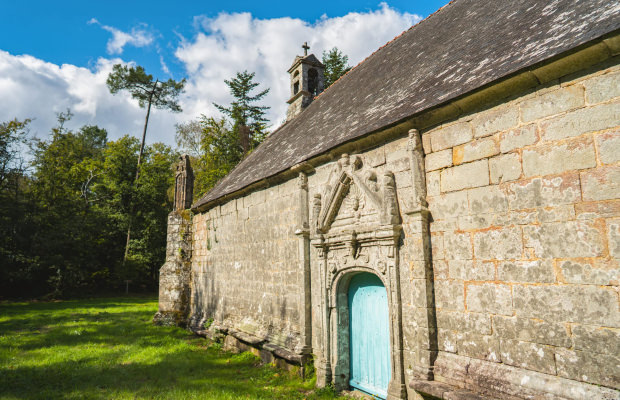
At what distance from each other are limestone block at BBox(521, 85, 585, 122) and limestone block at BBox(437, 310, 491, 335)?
2214mm

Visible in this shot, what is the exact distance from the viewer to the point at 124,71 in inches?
1041

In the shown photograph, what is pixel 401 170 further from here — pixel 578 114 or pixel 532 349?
pixel 532 349

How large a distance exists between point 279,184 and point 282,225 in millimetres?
924

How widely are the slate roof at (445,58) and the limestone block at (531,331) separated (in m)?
2.55

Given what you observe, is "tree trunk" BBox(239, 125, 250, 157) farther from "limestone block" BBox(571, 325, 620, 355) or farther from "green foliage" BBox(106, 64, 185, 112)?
"limestone block" BBox(571, 325, 620, 355)

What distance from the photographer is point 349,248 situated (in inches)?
236

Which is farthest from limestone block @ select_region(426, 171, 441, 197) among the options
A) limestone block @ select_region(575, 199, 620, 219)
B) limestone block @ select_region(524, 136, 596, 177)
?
limestone block @ select_region(575, 199, 620, 219)

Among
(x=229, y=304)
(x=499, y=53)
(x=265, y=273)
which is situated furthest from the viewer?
(x=229, y=304)

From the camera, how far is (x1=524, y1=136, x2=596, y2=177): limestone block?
11.6 feet

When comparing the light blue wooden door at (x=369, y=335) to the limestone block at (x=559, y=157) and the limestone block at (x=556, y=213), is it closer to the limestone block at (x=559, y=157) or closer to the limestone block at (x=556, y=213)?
the limestone block at (x=556, y=213)

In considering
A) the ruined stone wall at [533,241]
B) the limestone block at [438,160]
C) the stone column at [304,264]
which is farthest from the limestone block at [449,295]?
the stone column at [304,264]

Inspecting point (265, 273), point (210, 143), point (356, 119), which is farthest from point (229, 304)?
point (210, 143)

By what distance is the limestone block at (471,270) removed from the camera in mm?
4191

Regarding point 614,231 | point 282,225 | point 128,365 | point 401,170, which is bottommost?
point 128,365
